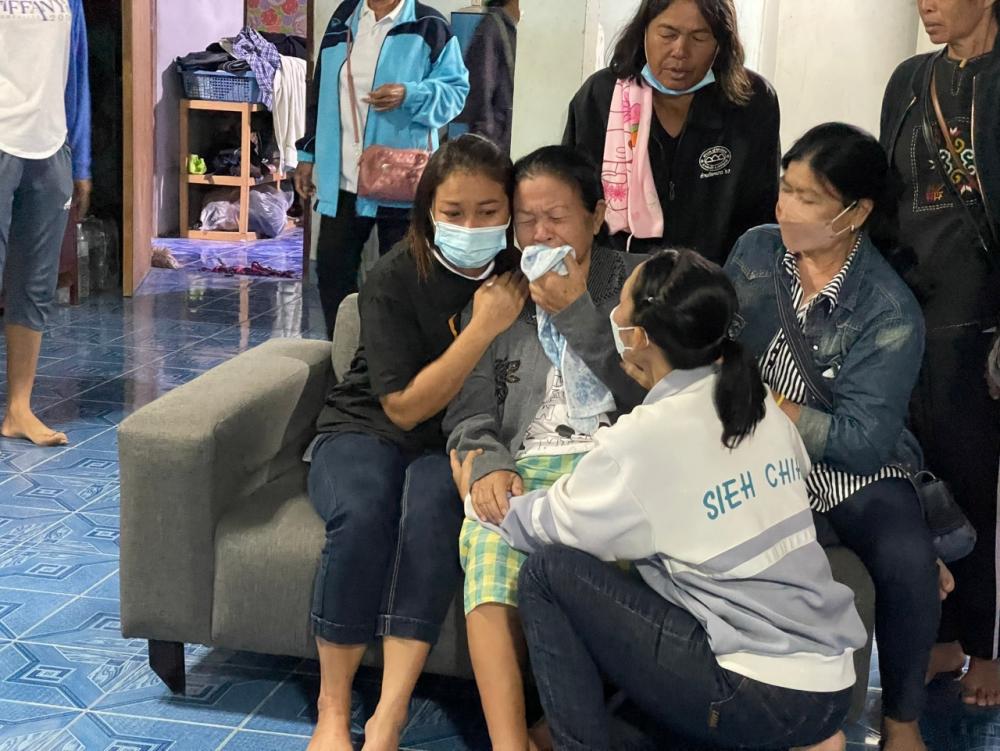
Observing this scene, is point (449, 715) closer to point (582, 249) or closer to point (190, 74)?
point (582, 249)

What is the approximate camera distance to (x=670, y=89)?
2.43m

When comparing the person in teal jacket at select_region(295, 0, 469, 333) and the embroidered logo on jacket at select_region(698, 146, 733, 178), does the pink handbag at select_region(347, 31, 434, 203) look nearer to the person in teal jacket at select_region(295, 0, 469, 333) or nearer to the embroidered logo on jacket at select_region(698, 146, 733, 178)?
the person in teal jacket at select_region(295, 0, 469, 333)

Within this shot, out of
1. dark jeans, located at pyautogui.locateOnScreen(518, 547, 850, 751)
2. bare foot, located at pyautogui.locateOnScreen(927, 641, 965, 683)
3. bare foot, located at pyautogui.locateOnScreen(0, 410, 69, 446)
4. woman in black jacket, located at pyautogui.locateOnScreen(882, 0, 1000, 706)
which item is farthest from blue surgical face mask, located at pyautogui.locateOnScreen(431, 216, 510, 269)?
bare foot, located at pyautogui.locateOnScreen(0, 410, 69, 446)

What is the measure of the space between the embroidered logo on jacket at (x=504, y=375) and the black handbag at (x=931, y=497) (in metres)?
0.50

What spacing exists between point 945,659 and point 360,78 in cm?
234

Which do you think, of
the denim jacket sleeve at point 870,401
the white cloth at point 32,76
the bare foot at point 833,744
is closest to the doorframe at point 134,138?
the white cloth at point 32,76

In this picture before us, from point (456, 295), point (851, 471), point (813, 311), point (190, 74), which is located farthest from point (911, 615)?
point (190, 74)

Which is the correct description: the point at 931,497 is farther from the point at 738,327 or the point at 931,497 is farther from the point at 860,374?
the point at 738,327

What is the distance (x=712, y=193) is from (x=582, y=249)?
48 centimetres

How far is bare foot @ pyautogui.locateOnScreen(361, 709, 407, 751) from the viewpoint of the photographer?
1940 millimetres

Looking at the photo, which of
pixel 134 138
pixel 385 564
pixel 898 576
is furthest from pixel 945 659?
pixel 134 138

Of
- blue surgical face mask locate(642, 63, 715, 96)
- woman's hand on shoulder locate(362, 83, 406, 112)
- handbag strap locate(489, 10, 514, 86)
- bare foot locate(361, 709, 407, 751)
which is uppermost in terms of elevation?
handbag strap locate(489, 10, 514, 86)

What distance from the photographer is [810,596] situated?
165 cm

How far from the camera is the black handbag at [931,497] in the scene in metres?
2.04
